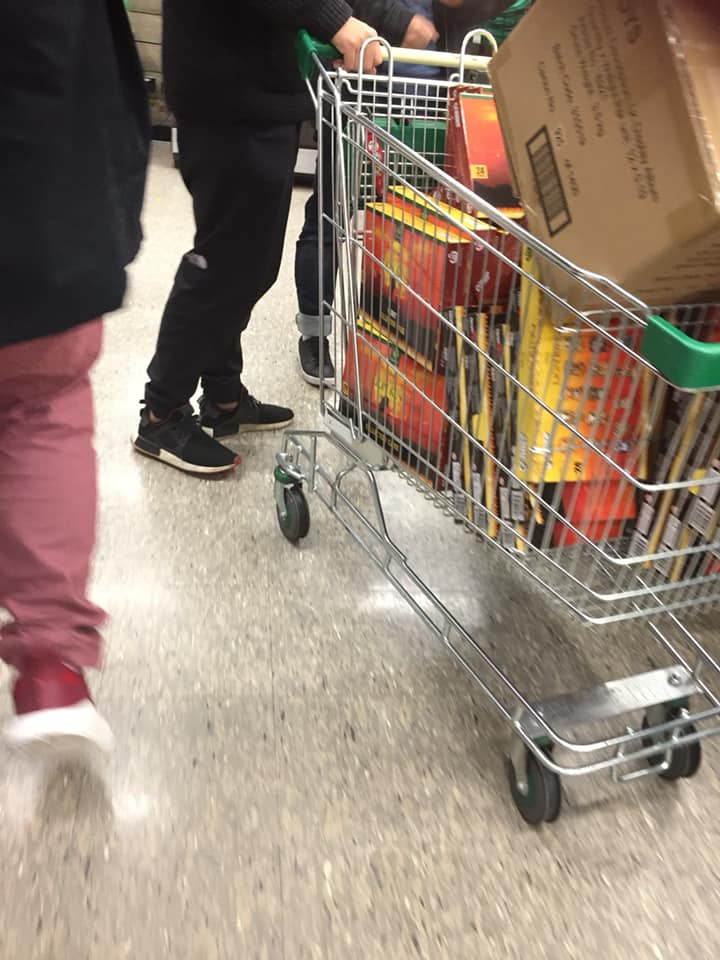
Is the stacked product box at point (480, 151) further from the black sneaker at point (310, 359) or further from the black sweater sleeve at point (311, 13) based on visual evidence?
the black sneaker at point (310, 359)

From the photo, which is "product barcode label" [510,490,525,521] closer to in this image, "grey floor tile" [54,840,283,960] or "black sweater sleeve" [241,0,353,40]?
"grey floor tile" [54,840,283,960]

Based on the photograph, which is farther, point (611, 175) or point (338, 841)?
point (338, 841)

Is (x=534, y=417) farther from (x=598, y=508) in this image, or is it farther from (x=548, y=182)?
(x=548, y=182)

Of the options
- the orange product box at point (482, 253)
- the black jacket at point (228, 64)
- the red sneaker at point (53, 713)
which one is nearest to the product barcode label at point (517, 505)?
the orange product box at point (482, 253)

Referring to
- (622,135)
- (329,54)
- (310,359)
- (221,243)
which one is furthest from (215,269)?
(622,135)

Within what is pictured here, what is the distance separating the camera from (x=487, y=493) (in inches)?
39.7

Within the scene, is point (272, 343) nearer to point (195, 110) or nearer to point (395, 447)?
point (195, 110)

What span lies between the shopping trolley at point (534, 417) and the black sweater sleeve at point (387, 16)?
0.58ft

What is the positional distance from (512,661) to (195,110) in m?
1.09

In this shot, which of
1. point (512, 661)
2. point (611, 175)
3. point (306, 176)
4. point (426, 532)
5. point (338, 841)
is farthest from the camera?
point (306, 176)

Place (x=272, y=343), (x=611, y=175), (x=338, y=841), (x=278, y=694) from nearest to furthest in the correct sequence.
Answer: (x=611, y=175) < (x=338, y=841) < (x=278, y=694) < (x=272, y=343)

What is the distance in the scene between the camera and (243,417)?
182 centimetres

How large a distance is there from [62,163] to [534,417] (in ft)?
1.89

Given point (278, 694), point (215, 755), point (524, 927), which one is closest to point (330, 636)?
point (278, 694)
